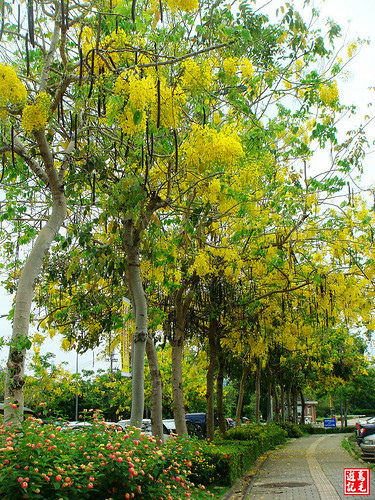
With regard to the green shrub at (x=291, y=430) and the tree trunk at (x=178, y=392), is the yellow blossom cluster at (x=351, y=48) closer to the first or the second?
the tree trunk at (x=178, y=392)

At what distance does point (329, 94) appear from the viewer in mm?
8234

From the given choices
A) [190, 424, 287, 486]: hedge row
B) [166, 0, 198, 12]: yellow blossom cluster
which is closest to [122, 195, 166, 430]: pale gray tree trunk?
[190, 424, 287, 486]: hedge row

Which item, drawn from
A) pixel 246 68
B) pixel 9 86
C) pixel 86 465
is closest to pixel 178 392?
pixel 246 68

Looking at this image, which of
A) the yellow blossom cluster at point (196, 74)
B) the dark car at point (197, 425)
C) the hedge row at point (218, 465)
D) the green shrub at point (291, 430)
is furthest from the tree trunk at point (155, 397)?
the green shrub at point (291, 430)

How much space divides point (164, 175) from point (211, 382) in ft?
21.8

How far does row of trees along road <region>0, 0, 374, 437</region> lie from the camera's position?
18.6 ft

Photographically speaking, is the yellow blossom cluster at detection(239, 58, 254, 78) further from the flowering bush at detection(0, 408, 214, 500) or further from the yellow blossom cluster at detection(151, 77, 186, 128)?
the flowering bush at detection(0, 408, 214, 500)

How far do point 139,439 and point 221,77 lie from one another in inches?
178

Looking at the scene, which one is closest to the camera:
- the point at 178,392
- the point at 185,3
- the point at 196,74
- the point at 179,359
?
the point at 185,3

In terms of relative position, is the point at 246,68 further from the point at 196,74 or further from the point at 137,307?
the point at 137,307

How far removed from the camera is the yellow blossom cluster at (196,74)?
5.97 metres

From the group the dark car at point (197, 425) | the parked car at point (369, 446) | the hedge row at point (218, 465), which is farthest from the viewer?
the dark car at point (197, 425)

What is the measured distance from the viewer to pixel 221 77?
273 inches

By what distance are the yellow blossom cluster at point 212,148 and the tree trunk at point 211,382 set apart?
760 cm
